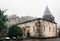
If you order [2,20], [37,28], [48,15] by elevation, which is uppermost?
[48,15]

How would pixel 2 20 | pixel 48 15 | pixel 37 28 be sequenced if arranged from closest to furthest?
pixel 2 20 → pixel 37 28 → pixel 48 15

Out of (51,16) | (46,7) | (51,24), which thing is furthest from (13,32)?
(46,7)

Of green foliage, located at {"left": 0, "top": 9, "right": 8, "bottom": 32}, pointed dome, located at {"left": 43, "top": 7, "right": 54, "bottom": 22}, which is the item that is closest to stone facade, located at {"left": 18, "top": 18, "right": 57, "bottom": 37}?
pointed dome, located at {"left": 43, "top": 7, "right": 54, "bottom": 22}

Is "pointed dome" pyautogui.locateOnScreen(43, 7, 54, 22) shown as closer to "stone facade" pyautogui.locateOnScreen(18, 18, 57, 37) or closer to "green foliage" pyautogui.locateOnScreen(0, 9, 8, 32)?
"stone facade" pyautogui.locateOnScreen(18, 18, 57, 37)

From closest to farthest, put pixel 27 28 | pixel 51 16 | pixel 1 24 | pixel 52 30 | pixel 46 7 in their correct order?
pixel 1 24, pixel 27 28, pixel 52 30, pixel 51 16, pixel 46 7

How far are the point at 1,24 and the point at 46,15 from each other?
24.3 metres

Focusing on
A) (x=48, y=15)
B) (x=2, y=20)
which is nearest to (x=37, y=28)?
(x=48, y=15)

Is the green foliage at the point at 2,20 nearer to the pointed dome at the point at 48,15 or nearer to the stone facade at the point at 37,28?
the stone facade at the point at 37,28

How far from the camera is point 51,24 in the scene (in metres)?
41.8

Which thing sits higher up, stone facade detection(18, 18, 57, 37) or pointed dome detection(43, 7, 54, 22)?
pointed dome detection(43, 7, 54, 22)

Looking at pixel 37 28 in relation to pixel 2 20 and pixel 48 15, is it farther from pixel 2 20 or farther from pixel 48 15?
pixel 2 20

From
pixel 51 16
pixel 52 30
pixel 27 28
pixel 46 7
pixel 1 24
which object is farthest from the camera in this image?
pixel 46 7

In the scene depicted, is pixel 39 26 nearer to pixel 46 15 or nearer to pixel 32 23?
pixel 32 23

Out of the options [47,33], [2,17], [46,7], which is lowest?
[47,33]
